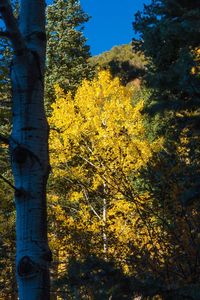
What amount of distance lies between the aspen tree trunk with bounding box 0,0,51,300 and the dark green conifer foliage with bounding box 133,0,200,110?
1.93m

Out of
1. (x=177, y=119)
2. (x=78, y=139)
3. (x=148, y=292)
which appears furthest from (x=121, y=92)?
(x=148, y=292)

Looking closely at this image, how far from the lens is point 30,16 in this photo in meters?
2.47

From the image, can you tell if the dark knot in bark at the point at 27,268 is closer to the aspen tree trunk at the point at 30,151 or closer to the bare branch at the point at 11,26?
the aspen tree trunk at the point at 30,151

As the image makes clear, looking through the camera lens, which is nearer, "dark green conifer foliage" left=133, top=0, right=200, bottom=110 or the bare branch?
the bare branch

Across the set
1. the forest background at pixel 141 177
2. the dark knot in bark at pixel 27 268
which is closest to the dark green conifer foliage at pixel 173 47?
the forest background at pixel 141 177

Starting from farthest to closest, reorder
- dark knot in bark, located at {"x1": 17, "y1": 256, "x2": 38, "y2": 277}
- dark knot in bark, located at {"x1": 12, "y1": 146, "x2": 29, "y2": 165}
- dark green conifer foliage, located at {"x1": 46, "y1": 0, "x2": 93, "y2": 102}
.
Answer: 1. dark green conifer foliage, located at {"x1": 46, "y1": 0, "x2": 93, "y2": 102}
2. dark knot in bark, located at {"x1": 12, "y1": 146, "x2": 29, "y2": 165}
3. dark knot in bark, located at {"x1": 17, "y1": 256, "x2": 38, "y2": 277}

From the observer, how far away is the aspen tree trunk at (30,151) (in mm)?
2035

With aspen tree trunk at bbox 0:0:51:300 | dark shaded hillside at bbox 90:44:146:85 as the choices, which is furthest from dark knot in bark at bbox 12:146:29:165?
dark shaded hillside at bbox 90:44:146:85

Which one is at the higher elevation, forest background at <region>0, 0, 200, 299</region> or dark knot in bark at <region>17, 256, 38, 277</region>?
forest background at <region>0, 0, 200, 299</region>

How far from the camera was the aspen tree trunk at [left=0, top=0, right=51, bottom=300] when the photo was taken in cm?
204

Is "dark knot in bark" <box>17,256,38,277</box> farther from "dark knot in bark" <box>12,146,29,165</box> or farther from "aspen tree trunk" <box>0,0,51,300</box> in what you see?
"dark knot in bark" <box>12,146,29,165</box>

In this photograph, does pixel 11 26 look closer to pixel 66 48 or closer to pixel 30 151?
pixel 30 151

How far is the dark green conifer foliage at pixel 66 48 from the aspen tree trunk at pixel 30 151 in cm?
1816

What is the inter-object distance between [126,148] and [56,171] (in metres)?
2.60
